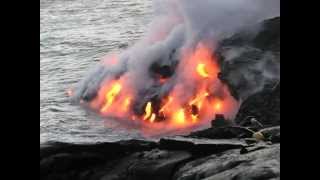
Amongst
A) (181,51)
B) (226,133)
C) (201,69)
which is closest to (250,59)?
(201,69)

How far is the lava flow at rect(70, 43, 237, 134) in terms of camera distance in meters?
14.4

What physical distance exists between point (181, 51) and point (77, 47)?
1051 cm

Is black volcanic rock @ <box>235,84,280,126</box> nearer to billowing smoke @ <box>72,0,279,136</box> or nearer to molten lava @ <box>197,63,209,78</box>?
billowing smoke @ <box>72,0,279,136</box>

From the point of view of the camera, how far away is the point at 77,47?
2527 centimetres

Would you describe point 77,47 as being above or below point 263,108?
above

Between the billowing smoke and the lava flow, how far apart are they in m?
0.03

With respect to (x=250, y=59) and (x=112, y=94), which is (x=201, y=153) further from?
(x=112, y=94)

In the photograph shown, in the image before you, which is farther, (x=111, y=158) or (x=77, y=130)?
(x=77, y=130)

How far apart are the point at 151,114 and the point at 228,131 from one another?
4.57m

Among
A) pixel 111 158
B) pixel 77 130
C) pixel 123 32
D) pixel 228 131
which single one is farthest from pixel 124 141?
pixel 123 32

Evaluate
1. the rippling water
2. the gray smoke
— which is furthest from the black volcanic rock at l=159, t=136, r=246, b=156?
the gray smoke
